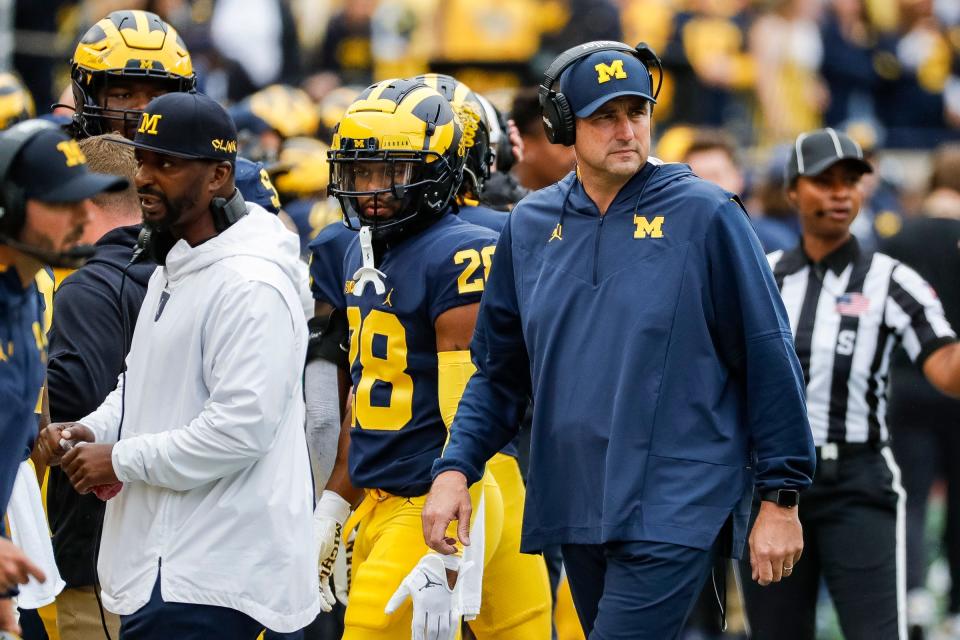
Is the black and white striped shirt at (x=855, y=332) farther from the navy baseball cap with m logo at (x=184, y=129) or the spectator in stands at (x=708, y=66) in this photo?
the spectator in stands at (x=708, y=66)

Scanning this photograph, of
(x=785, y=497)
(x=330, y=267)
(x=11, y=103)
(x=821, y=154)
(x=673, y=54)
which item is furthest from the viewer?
(x=673, y=54)

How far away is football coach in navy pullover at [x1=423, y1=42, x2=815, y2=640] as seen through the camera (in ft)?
14.3

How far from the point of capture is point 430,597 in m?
4.80

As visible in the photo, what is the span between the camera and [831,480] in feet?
20.4

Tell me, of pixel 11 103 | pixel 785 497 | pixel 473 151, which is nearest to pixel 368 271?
pixel 473 151

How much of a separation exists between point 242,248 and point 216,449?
603 millimetres

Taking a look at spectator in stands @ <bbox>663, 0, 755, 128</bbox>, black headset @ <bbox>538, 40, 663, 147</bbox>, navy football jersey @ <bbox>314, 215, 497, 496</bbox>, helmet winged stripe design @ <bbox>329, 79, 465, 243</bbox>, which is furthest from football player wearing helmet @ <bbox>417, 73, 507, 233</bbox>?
spectator in stands @ <bbox>663, 0, 755, 128</bbox>

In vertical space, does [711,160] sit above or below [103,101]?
below

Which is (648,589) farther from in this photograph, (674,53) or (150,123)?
(674,53)

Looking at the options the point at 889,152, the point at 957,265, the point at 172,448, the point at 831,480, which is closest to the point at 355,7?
the point at 889,152

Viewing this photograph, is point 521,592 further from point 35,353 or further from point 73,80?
point 73,80

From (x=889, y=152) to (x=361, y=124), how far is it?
36.4ft

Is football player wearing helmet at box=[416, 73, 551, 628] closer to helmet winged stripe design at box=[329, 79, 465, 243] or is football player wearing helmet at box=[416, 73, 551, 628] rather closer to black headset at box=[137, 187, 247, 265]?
helmet winged stripe design at box=[329, 79, 465, 243]

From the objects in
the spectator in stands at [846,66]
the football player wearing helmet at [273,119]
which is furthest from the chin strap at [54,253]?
the spectator in stands at [846,66]
